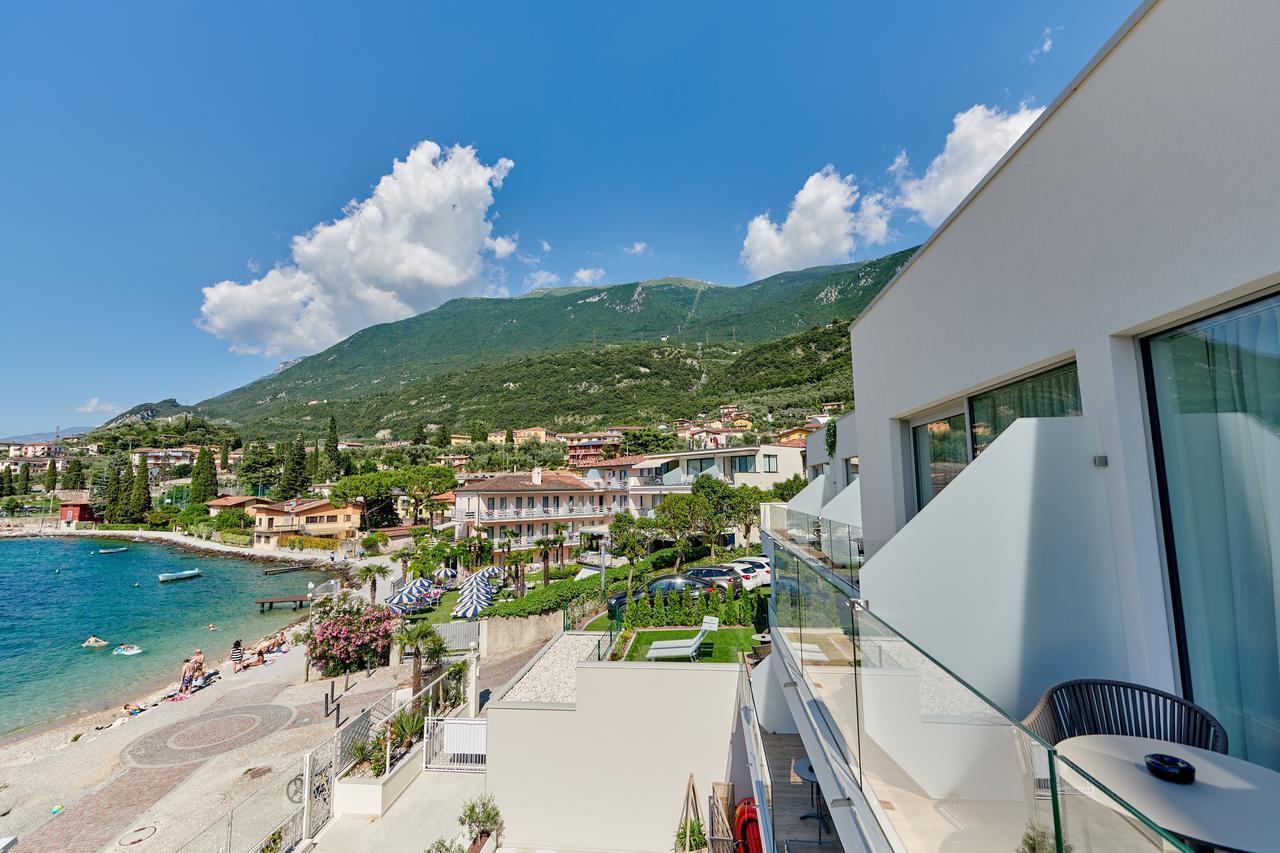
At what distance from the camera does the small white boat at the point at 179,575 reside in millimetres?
40250

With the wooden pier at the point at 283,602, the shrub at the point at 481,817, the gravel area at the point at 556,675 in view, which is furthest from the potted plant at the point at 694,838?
the wooden pier at the point at 283,602

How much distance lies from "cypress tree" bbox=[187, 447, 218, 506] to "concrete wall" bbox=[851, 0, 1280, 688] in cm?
8761

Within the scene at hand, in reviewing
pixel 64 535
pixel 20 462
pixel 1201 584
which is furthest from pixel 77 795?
pixel 20 462

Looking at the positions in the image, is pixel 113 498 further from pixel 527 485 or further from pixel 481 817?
pixel 481 817

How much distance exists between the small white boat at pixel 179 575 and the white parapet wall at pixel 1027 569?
5321 centimetres

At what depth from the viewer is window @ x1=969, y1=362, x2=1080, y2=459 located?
13.5ft

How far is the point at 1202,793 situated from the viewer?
6.20ft

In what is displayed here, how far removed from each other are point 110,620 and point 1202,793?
146ft

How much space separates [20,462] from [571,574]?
159 metres

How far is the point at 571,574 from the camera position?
1091 inches

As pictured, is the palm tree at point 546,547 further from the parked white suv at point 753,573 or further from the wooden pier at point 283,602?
the wooden pier at point 283,602

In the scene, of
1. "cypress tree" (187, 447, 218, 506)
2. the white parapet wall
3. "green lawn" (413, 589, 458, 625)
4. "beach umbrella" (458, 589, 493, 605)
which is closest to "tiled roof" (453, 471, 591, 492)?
"green lawn" (413, 589, 458, 625)

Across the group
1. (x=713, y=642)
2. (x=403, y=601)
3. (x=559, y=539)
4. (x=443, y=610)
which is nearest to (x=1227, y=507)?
(x=713, y=642)

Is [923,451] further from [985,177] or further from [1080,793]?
[1080,793]
